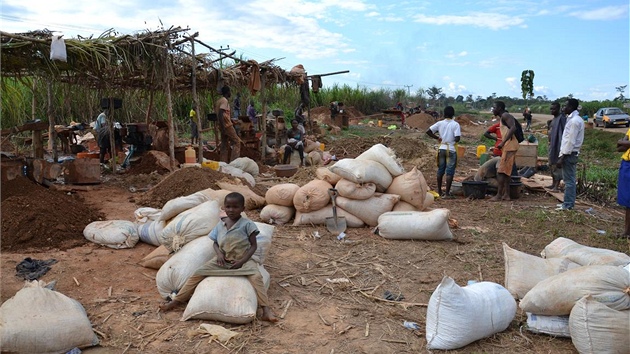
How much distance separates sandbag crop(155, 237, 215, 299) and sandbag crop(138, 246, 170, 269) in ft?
1.37

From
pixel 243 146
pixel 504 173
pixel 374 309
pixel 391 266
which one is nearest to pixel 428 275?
pixel 391 266

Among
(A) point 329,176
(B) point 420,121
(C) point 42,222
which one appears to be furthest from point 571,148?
(B) point 420,121

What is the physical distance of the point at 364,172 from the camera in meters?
5.62

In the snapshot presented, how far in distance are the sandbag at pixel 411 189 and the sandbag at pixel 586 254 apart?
1839 millimetres

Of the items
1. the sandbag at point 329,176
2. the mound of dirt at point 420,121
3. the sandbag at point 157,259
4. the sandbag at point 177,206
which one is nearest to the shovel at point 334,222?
the sandbag at point 329,176

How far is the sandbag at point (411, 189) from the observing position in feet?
18.9

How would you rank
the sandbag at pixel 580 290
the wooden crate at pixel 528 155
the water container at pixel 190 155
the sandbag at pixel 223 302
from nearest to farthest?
the sandbag at pixel 580 290, the sandbag at pixel 223 302, the wooden crate at pixel 528 155, the water container at pixel 190 155

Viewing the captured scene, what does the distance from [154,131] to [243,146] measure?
6.82 feet

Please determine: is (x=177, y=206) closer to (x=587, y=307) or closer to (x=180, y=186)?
(x=180, y=186)

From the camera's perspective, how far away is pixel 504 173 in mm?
7270

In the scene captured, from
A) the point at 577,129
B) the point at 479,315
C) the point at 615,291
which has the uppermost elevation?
the point at 577,129

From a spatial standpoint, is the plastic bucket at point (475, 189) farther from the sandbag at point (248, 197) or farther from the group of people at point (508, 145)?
the sandbag at point (248, 197)

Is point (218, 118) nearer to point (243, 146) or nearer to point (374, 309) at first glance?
point (243, 146)

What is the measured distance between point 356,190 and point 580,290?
3031mm
